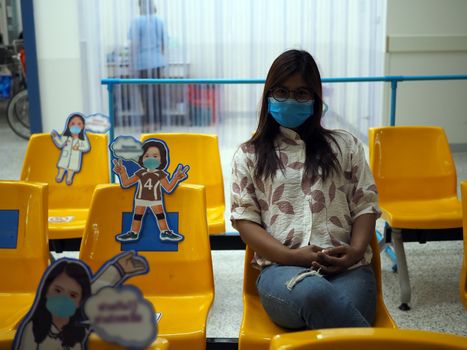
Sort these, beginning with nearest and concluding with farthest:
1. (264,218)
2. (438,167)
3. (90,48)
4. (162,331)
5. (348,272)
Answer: (162,331) < (348,272) < (264,218) < (438,167) < (90,48)

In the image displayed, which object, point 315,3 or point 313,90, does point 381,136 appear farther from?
point 315,3

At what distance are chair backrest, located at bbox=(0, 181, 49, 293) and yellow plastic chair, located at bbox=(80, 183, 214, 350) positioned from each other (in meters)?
0.14

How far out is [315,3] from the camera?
4918mm

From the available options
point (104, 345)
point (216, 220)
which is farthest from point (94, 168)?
point (104, 345)

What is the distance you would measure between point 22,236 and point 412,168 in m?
1.85

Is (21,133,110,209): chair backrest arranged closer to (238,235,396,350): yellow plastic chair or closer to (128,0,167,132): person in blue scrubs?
(238,235,396,350): yellow plastic chair

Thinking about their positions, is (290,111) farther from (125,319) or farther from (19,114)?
(19,114)

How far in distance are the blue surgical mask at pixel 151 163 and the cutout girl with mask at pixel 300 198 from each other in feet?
0.81

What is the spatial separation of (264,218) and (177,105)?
132 inches

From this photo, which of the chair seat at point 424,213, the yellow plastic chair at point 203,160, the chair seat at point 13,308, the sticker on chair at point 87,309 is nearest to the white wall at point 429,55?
the chair seat at point 424,213

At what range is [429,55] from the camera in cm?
557

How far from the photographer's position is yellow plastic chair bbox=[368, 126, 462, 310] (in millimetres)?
2877

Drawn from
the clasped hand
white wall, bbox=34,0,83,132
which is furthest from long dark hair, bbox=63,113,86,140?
white wall, bbox=34,0,83,132

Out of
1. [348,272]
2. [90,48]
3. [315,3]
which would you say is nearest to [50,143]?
[348,272]
